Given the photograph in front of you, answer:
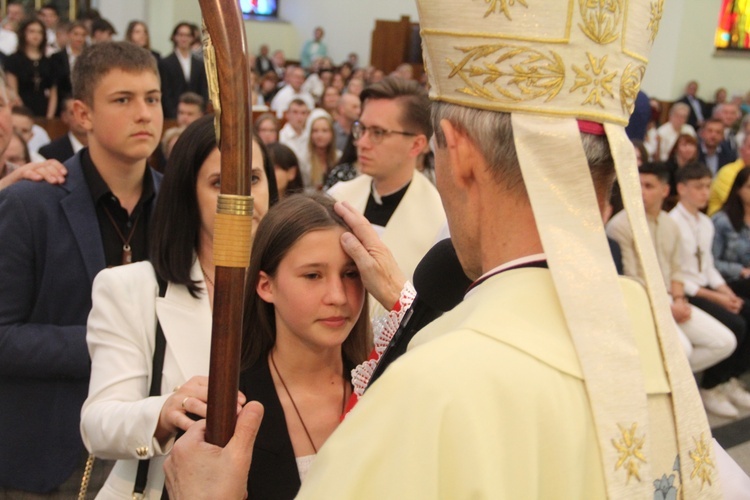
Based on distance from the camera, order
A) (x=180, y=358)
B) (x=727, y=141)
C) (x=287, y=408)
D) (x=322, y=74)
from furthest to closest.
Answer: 1. (x=322, y=74)
2. (x=727, y=141)
3. (x=180, y=358)
4. (x=287, y=408)

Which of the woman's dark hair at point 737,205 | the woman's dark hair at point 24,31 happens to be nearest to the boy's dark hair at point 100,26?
the woman's dark hair at point 24,31

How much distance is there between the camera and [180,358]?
221 cm

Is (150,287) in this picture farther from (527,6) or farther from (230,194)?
(527,6)

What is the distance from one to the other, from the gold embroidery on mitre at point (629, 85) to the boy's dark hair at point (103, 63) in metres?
2.16

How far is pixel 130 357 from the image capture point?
7.13 feet

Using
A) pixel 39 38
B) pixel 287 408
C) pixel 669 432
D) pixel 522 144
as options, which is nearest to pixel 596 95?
pixel 522 144

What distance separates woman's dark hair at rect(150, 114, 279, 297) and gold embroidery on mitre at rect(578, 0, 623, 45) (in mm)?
1355

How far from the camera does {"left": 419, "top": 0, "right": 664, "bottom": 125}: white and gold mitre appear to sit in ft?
4.25

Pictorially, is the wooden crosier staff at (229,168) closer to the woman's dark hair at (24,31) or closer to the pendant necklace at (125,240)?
the pendant necklace at (125,240)

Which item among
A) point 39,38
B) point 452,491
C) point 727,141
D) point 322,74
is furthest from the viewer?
point 322,74

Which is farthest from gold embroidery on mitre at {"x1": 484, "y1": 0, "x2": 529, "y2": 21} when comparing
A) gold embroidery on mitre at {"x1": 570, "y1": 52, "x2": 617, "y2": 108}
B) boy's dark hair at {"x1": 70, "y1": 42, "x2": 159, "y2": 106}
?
boy's dark hair at {"x1": 70, "y1": 42, "x2": 159, "y2": 106}

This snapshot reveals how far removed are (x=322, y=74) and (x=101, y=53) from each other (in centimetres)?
1409

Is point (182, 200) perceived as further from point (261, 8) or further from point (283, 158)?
point (261, 8)

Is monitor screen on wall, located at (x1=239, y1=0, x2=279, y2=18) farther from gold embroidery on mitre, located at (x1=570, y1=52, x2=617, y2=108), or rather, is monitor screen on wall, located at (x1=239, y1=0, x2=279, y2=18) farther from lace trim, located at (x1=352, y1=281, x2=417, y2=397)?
gold embroidery on mitre, located at (x1=570, y1=52, x2=617, y2=108)
